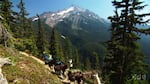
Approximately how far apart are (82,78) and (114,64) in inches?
250

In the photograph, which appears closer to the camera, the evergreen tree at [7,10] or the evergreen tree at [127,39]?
the evergreen tree at [127,39]

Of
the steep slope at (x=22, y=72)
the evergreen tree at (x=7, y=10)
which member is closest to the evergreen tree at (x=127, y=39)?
the steep slope at (x=22, y=72)

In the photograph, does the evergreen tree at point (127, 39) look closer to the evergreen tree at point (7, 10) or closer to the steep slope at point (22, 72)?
the steep slope at point (22, 72)

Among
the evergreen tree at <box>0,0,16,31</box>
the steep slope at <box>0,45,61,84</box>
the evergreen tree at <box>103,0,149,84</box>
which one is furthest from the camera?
the evergreen tree at <box>0,0,16,31</box>

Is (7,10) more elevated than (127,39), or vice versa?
(7,10)

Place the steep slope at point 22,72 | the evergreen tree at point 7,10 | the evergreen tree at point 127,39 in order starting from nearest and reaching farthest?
the steep slope at point 22,72, the evergreen tree at point 127,39, the evergreen tree at point 7,10

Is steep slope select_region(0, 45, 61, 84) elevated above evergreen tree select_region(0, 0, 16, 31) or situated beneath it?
situated beneath

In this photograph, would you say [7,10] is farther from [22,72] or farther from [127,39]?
[22,72]

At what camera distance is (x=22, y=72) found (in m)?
20.9

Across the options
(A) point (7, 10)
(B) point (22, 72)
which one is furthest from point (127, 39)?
(A) point (7, 10)

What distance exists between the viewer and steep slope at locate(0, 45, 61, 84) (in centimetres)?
1957

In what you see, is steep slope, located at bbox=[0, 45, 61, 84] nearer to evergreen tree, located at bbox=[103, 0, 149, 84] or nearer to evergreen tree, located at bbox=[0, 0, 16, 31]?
evergreen tree, located at bbox=[103, 0, 149, 84]

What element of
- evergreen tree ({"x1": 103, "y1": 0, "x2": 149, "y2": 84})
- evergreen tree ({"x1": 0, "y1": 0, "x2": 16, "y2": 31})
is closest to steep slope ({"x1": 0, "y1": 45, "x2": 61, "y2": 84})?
evergreen tree ({"x1": 103, "y1": 0, "x2": 149, "y2": 84})

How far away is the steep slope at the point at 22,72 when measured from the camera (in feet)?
64.2
